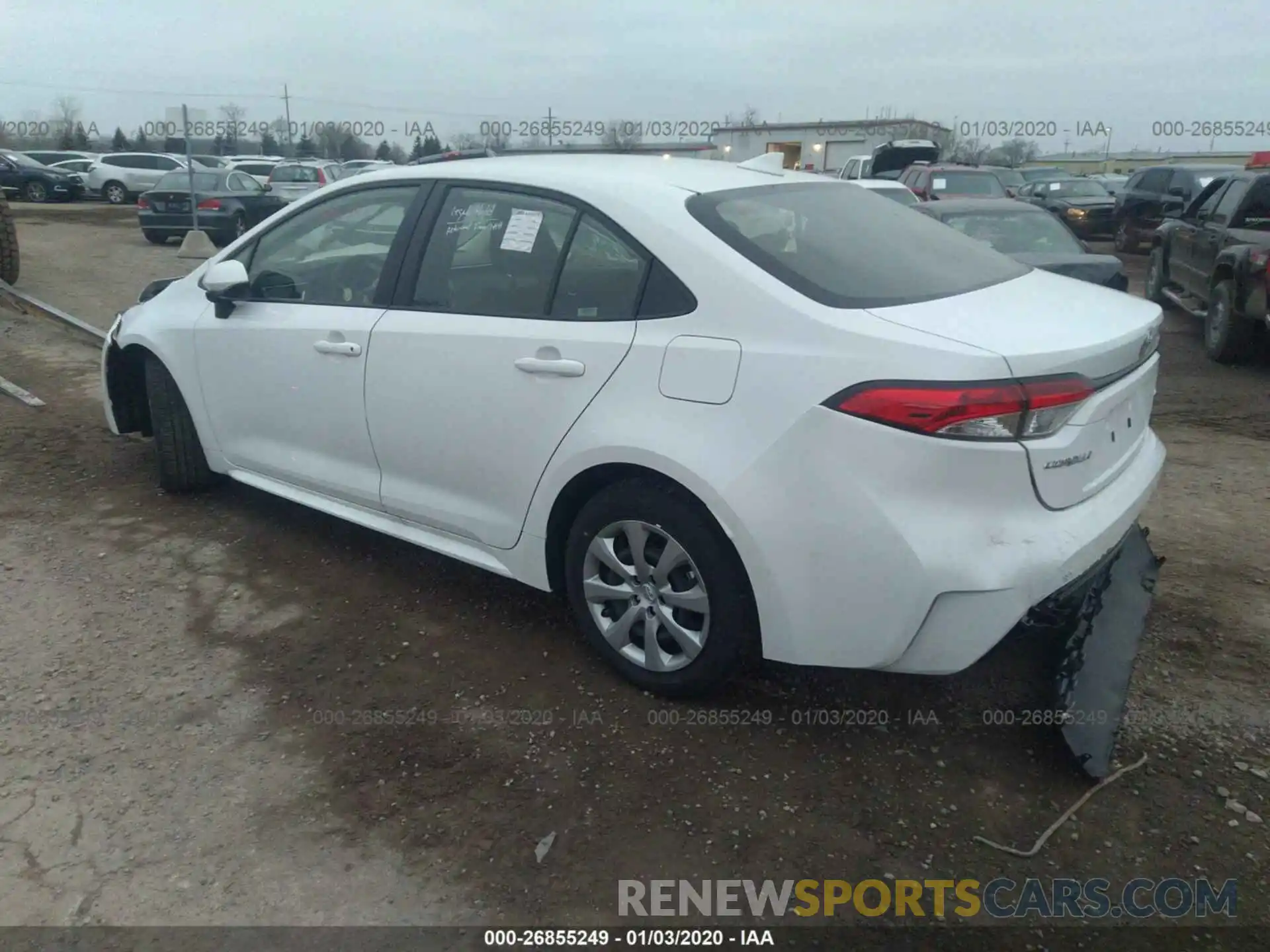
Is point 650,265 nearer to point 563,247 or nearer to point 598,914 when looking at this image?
point 563,247

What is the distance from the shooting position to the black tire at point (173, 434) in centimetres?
462

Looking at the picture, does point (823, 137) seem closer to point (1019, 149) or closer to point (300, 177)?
point (300, 177)

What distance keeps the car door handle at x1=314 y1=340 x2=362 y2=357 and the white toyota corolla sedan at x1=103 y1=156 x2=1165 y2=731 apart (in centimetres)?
1

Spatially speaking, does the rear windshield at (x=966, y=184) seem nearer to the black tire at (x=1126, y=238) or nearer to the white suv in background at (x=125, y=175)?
the black tire at (x=1126, y=238)

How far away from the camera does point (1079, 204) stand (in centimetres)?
1880

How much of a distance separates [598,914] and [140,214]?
17110 mm

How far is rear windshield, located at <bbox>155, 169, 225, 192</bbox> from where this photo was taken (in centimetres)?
1647

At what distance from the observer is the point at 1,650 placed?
11.4 ft

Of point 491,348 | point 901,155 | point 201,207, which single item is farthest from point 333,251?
point 901,155

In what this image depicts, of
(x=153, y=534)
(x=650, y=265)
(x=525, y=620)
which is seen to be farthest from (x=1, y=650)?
(x=650, y=265)

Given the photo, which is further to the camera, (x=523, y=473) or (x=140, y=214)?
(x=140, y=214)

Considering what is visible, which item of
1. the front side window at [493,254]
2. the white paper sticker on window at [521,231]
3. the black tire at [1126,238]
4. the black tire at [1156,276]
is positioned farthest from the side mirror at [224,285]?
the black tire at [1126,238]

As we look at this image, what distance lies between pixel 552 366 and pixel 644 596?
2.52 ft

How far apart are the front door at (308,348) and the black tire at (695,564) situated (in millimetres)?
1120
